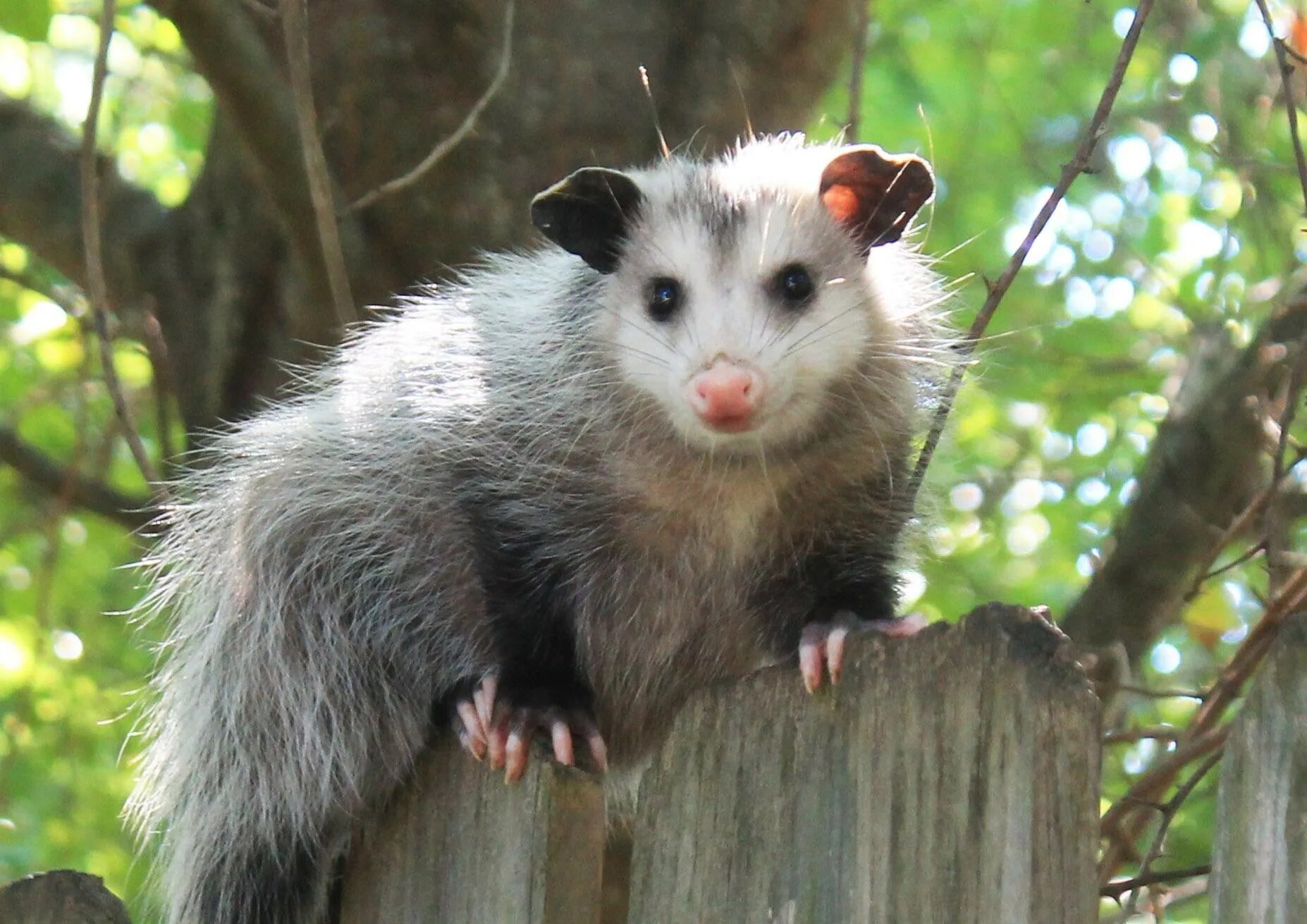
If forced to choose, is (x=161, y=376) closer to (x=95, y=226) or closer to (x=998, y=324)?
(x=95, y=226)

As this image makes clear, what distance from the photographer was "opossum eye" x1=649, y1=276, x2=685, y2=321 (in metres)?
2.35

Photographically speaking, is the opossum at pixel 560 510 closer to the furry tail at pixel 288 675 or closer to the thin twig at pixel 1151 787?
the furry tail at pixel 288 675

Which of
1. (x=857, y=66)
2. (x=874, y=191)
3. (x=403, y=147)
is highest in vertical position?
(x=857, y=66)

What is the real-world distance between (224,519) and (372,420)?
11.5 inches

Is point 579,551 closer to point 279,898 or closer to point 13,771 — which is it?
point 279,898

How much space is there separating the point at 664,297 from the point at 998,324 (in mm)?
2032

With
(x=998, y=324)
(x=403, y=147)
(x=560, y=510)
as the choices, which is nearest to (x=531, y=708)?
(x=560, y=510)

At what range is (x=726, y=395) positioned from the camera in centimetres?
197

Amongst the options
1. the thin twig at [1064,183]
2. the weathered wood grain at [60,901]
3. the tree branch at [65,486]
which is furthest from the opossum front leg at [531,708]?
the tree branch at [65,486]

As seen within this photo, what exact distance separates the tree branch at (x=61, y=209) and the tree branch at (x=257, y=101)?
1.92 ft

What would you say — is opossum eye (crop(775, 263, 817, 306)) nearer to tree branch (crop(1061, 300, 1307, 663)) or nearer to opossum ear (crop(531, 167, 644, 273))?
opossum ear (crop(531, 167, 644, 273))

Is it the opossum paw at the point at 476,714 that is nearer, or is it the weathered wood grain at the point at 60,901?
the weathered wood grain at the point at 60,901

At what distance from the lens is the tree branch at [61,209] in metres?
2.91

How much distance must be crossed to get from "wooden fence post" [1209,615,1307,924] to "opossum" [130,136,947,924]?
3.31 ft
